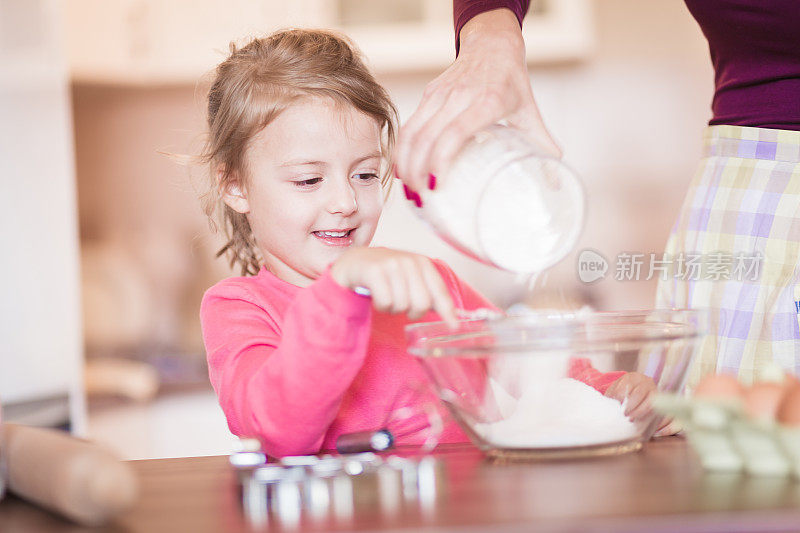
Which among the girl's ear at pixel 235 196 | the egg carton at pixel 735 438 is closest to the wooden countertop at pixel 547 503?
the egg carton at pixel 735 438

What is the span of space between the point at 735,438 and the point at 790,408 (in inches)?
1.9

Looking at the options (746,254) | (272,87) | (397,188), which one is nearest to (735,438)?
(746,254)

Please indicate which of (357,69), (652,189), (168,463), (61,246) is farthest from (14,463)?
(652,189)

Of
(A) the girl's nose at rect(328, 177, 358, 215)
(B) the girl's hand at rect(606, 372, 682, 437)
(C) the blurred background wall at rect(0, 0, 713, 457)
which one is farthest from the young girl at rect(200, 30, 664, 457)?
(C) the blurred background wall at rect(0, 0, 713, 457)

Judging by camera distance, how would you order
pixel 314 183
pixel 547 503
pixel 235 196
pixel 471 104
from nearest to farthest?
pixel 547 503 < pixel 471 104 < pixel 314 183 < pixel 235 196

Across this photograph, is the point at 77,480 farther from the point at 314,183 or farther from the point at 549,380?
the point at 314,183

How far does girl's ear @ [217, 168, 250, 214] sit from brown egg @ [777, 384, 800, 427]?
818 millimetres

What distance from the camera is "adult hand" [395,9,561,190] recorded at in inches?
32.0

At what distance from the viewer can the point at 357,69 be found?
1.28m

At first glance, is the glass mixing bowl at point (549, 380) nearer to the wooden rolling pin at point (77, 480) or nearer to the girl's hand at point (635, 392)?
the girl's hand at point (635, 392)

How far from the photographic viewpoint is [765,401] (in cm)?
61

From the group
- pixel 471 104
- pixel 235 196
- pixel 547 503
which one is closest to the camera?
pixel 547 503

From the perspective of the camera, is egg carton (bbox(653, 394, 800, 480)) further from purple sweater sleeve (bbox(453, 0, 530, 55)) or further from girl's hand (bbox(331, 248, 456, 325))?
purple sweater sleeve (bbox(453, 0, 530, 55))

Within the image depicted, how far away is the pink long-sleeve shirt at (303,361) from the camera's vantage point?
2.78 feet
